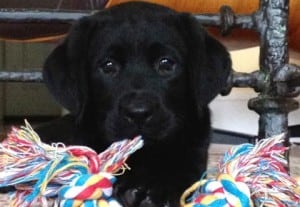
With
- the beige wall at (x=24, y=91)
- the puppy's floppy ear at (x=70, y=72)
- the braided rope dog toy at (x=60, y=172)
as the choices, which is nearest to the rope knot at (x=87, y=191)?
the braided rope dog toy at (x=60, y=172)

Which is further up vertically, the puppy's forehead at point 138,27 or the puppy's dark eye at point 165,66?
the puppy's forehead at point 138,27

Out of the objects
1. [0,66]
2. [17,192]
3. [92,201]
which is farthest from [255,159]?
[0,66]

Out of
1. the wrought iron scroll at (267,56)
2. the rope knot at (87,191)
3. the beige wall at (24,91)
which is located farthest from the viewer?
the beige wall at (24,91)

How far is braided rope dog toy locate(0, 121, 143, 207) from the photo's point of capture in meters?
0.97

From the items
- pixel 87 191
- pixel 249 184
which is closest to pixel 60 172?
pixel 87 191

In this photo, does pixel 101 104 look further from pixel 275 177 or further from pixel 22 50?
pixel 22 50

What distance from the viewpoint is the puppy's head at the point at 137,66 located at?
1208mm

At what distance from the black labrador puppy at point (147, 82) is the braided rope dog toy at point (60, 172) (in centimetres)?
11

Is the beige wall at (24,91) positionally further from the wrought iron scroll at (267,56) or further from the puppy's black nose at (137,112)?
the puppy's black nose at (137,112)

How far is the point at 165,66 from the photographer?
1243mm

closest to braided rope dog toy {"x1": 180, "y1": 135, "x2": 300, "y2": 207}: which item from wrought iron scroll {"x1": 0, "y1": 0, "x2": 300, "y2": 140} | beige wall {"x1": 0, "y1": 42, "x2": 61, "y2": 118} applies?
wrought iron scroll {"x1": 0, "y1": 0, "x2": 300, "y2": 140}

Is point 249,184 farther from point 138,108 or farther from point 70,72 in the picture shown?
point 70,72

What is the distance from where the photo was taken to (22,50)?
4.46 m

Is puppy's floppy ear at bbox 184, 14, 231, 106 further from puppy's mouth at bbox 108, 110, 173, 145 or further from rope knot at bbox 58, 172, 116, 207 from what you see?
rope knot at bbox 58, 172, 116, 207
